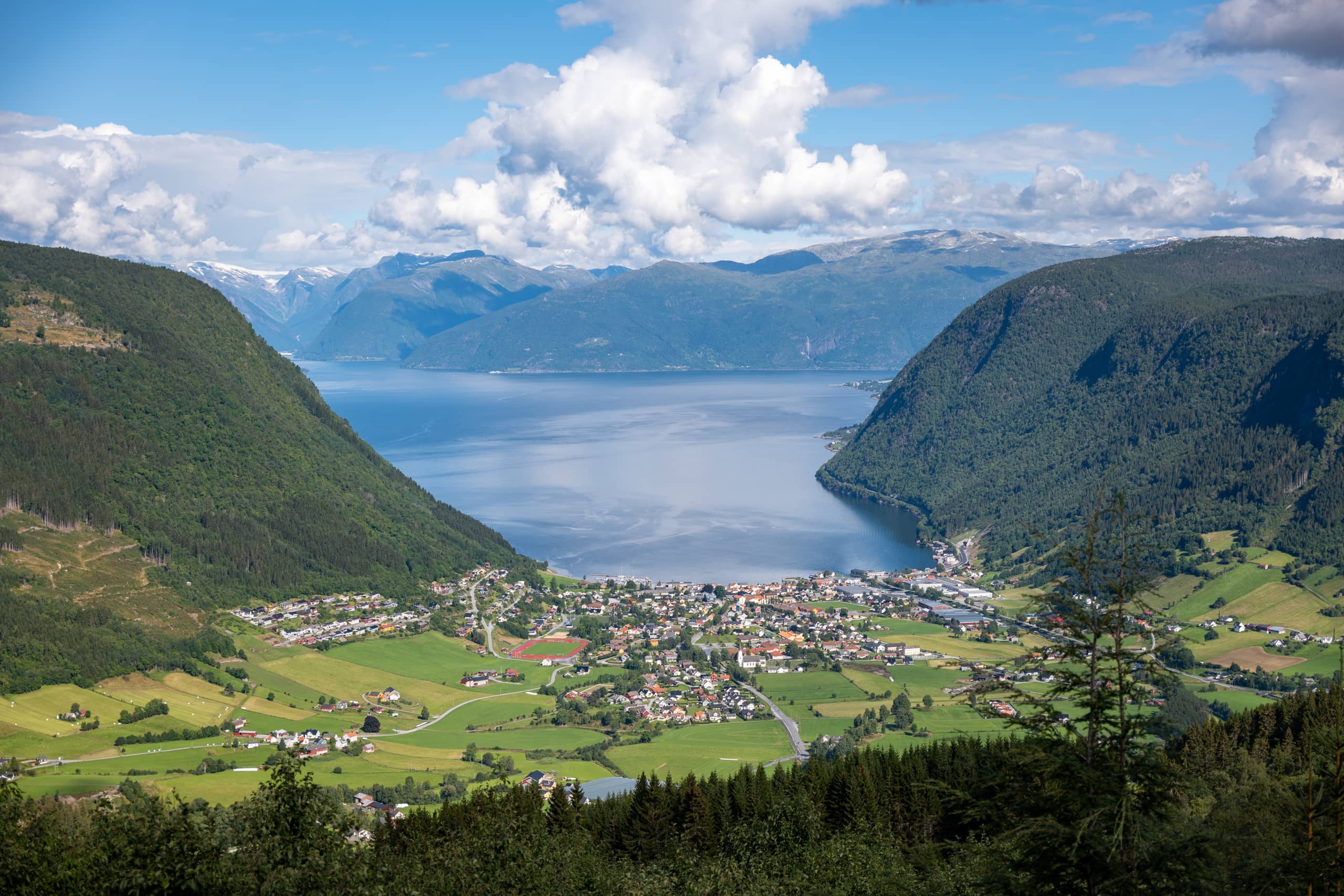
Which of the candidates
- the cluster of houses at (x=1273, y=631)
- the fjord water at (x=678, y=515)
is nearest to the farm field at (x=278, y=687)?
the fjord water at (x=678, y=515)

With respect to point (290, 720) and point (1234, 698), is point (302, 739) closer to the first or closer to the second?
point (290, 720)

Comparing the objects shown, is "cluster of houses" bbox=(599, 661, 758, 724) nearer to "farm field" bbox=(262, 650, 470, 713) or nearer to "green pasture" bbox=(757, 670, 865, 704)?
"green pasture" bbox=(757, 670, 865, 704)

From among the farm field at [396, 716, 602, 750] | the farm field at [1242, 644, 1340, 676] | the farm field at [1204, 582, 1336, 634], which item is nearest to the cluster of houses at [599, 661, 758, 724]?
the farm field at [396, 716, 602, 750]

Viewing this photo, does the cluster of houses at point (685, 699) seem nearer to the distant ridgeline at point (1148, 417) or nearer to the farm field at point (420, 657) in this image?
the farm field at point (420, 657)

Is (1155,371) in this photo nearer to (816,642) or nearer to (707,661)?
(816,642)

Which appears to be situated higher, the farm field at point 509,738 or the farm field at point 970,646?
the farm field at point 970,646

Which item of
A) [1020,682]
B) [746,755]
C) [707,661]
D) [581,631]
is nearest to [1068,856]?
[746,755]

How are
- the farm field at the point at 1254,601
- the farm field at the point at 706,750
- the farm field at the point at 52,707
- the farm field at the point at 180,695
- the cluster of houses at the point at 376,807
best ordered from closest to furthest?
the cluster of houses at the point at 376,807, the farm field at the point at 706,750, the farm field at the point at 52,707, the farm field at the point at 180,695, the farm field at the point at 1254,601
